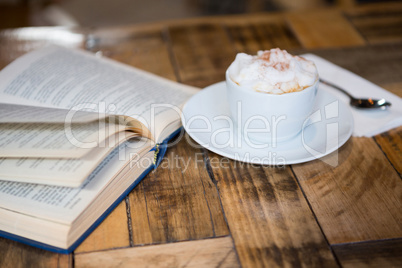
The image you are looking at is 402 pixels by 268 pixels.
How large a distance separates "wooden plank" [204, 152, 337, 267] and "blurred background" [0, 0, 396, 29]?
1.97 meters

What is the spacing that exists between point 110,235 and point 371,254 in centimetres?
33

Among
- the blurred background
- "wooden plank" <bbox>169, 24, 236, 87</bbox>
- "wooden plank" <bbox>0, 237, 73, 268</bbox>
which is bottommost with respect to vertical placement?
the blurred background

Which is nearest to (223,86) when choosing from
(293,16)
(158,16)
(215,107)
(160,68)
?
(215,107)

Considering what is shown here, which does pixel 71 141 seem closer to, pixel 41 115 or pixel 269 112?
pixel 41 115

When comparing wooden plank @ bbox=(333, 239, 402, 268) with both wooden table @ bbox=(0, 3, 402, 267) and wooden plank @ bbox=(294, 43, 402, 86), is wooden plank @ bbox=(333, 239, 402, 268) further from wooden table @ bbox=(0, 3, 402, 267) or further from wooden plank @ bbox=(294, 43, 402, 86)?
wooden plank @ bbox=(294, 43, 402, 86)

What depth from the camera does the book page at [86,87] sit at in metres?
0.70

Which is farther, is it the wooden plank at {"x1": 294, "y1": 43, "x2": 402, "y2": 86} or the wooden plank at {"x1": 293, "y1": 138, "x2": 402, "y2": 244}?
the wooden plank at {"x1": 294, "y1": 43, "x2": 402, "y2": 86}

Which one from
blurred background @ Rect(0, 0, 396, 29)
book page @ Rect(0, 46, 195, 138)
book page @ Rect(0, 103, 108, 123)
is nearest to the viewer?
book page @ Rect(0, 103, 108, 123)

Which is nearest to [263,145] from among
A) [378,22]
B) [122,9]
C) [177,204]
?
[177,204]

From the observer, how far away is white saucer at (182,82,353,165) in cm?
64

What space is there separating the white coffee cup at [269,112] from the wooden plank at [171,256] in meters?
0.20

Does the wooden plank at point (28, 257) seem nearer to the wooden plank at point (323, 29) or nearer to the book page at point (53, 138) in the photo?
the book page at point (53, 138)

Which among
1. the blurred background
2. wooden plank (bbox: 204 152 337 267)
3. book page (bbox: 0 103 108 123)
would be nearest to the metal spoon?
wooden plank (bbox: 204 152 337 267)

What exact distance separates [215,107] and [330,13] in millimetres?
619
